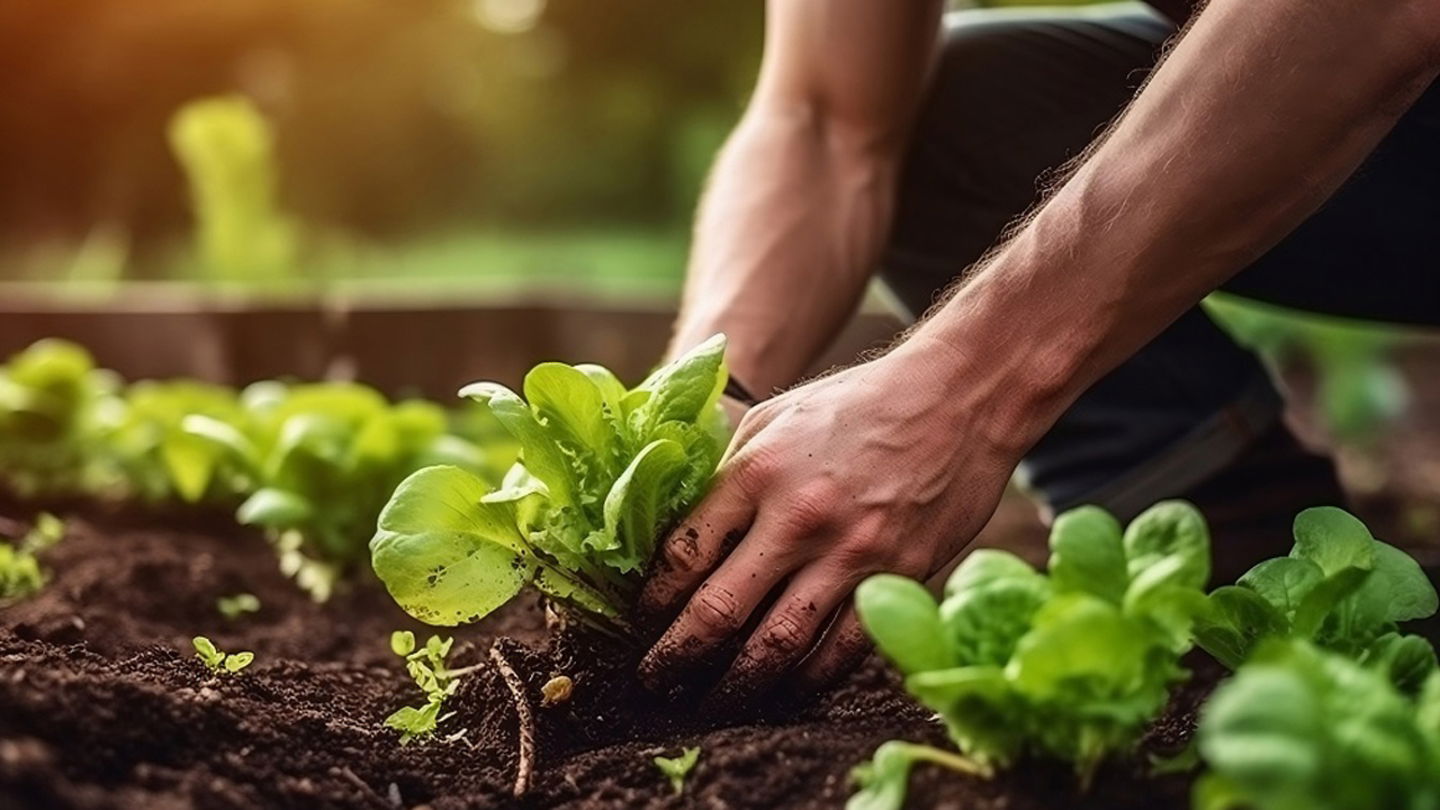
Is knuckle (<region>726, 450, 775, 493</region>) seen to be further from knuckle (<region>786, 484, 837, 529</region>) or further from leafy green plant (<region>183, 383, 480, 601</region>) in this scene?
leafy green plant (<region>183, 383, 480, 601</region>)

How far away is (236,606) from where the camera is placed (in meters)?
2.05

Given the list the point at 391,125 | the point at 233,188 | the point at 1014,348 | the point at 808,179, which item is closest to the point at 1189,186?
the point at 1014,348

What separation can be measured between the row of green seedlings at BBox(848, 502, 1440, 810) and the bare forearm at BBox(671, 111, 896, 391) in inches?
32.8

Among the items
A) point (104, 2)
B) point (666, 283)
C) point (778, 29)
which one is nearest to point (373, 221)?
point (104, 2)

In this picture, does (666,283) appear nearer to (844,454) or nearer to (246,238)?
(246,238)

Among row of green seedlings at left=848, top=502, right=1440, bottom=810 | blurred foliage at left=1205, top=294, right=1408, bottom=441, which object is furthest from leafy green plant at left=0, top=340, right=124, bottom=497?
blurred foliage at left=1205, top=294, right=1408, bottom=441

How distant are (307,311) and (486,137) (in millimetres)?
7615

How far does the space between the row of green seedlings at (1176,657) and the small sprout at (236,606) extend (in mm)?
1192

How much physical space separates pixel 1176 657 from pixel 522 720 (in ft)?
1.93

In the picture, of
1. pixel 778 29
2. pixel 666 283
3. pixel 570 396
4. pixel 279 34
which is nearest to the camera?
pixel 570 396

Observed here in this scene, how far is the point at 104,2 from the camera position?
29.9 ft

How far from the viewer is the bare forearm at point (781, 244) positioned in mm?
1938

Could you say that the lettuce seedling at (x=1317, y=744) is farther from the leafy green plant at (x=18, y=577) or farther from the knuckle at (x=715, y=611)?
the leafy green plant at (x=18, y=577)

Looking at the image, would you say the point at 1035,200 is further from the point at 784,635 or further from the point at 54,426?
the point at 54,426
